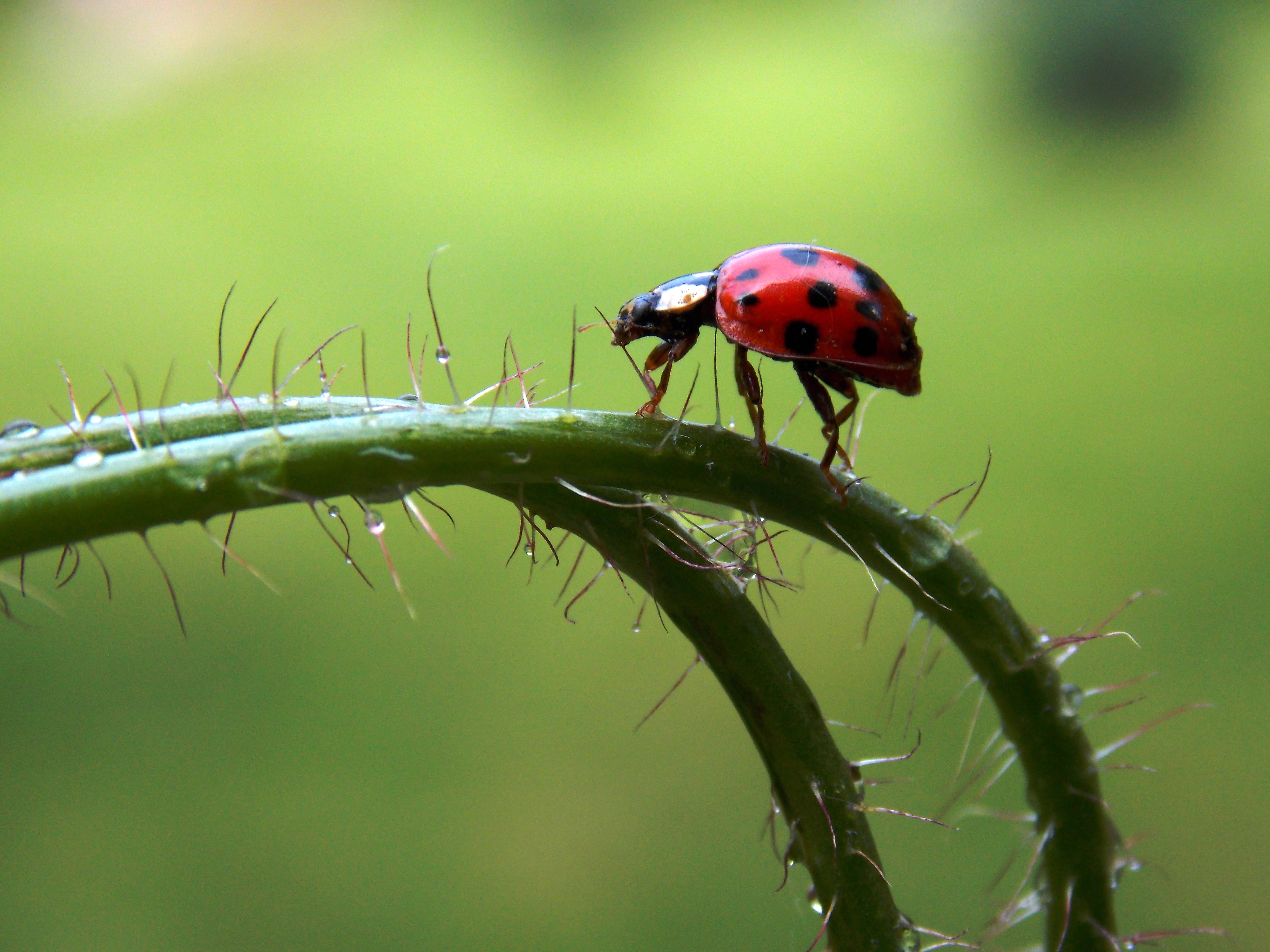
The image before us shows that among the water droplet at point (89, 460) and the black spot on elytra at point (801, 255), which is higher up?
the black spot on elytra at point (801, 255)

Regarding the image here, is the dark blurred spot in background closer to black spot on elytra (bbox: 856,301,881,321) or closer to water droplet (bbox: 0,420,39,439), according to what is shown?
black spot on elytra (bbox: 856,301,881,321)

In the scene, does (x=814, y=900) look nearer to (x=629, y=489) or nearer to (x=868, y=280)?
(x=629, y=489)

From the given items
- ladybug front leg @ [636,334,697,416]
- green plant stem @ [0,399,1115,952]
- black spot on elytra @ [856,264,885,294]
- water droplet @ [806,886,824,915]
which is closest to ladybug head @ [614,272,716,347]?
ladybug front leg @ [636,334,697,416]

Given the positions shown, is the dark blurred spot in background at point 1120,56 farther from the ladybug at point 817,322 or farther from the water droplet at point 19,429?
the water droplet at point 19,429

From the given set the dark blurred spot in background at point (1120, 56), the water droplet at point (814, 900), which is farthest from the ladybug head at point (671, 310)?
the dark blurred spot in background at point (1120, 56)

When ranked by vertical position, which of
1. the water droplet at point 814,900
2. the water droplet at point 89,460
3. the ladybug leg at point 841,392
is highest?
the water droplet at point 89,460

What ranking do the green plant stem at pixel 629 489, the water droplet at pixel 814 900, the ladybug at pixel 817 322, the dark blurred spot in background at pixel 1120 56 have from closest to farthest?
the green plant stem at pixel 629 489 < the water droplet at pixel 814 900 < the ladybug at pixel 817 322 < the dark blurred spot in background at pixel 1120 56

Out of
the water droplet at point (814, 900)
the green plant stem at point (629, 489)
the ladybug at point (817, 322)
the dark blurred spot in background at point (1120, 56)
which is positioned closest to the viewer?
the green plant stem at point (629, 489)

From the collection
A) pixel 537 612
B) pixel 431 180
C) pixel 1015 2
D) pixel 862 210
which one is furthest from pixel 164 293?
pixel 1015 2
